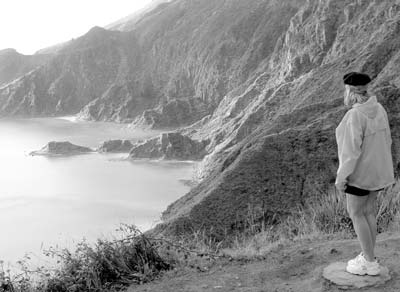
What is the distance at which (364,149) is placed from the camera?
4.96m

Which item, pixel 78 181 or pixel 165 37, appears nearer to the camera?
pixel 78 181

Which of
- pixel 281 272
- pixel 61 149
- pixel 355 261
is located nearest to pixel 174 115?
pixel 61 149

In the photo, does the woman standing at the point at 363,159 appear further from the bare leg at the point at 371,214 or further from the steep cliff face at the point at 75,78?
the steep cliff face at the point at 75,78

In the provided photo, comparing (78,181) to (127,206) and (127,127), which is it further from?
(127,127)

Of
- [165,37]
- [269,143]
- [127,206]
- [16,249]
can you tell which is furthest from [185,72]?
[269,143]

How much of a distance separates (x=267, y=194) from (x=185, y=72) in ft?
271

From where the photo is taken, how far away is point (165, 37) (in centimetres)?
10294

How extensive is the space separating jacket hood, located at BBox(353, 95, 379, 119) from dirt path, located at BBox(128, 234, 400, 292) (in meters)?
1.44

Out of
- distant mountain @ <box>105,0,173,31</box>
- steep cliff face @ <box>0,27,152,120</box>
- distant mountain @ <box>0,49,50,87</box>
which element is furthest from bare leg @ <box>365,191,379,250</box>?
distant mountain @ <box>0,49,50,87</box>

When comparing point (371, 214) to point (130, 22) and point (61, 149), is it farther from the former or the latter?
point (130, 22)

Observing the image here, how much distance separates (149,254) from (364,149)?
2.62 meters

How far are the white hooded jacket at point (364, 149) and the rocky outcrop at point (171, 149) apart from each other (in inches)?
1584

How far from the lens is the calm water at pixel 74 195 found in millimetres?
22766

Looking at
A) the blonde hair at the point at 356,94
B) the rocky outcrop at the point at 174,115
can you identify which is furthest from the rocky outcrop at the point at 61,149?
the blonde hair at the point at 356,94
